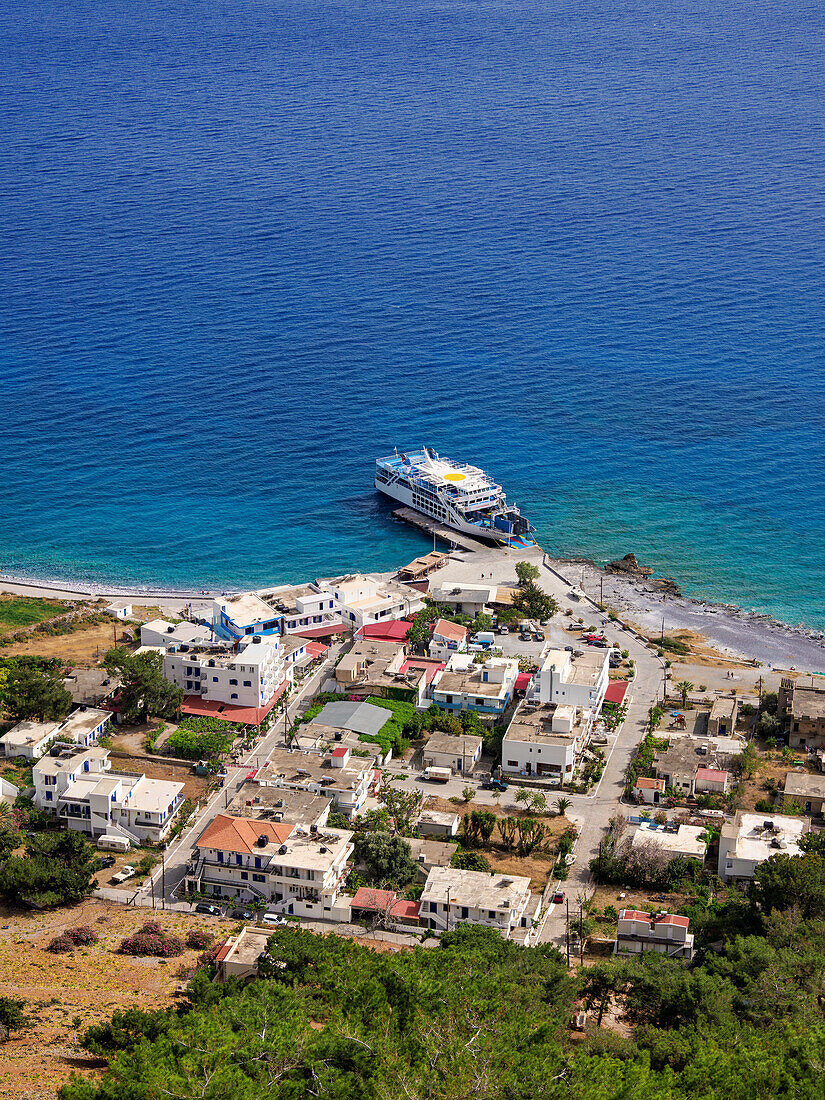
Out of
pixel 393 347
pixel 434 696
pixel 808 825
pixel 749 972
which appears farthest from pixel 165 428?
pixel 749 972

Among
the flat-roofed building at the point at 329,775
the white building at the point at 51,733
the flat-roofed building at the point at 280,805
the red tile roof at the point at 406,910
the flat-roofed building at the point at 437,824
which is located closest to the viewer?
the red tile roof at the point at 406,910

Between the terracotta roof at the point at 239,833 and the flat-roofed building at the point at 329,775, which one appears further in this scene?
the flat-roofed building at the point at 329,775

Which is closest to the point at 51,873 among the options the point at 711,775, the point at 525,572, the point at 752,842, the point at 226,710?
the point at 226,710

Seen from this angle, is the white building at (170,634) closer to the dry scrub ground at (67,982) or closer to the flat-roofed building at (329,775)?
the flat-roofed building at (329,775)

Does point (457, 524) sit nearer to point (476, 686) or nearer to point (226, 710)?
point (476, 686)

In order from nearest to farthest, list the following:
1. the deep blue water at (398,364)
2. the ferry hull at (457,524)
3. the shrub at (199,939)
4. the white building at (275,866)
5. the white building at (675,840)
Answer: the shrub at (199,939), the white building at (275,866), the white building at (675,840), the ferry hull at (457,524), the deep blue water at (398,364)

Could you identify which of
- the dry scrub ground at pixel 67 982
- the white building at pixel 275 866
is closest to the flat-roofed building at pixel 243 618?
the white building at pixel 275 866
